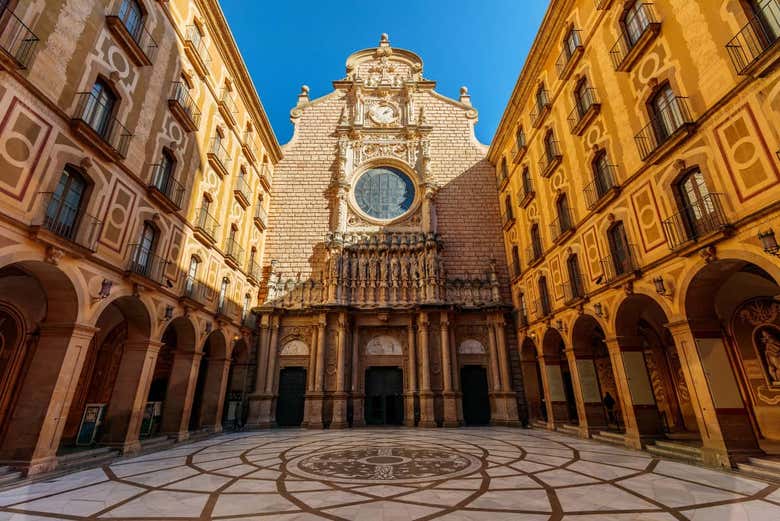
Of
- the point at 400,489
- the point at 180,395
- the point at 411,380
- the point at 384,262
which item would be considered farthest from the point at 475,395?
the point at 180,395

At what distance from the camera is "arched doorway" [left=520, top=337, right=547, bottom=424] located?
18.4m

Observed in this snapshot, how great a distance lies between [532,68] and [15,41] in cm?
1918

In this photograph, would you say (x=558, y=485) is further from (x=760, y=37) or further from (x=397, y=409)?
(x=397, y=409)

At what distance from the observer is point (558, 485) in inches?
267

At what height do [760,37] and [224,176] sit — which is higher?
[224,176]

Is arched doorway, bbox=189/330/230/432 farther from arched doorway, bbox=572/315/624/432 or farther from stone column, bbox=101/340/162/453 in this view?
arched doorway, bbox=572/315/624/432

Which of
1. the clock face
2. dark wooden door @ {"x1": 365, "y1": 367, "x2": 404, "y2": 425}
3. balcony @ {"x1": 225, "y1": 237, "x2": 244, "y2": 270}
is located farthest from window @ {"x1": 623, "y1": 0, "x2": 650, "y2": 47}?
balcony @ {"x1": 225, "y1": 237, "x2": 244, "y2": 270}

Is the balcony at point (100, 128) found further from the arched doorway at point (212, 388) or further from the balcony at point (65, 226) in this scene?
the arched doorway at point (212, 388)

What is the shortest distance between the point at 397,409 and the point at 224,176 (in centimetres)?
1499

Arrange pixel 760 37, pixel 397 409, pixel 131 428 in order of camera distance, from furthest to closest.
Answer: pixel 397 409
pixel 131 428
pixel 760 37

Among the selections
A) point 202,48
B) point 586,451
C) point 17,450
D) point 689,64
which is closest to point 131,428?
point 17,450

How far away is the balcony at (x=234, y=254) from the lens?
17.3m

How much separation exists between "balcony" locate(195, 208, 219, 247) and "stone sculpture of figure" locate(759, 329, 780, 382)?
64.7ft

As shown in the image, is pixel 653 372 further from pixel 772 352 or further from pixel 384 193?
pixel 384 193
